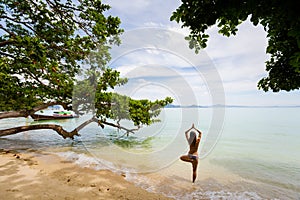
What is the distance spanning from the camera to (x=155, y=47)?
1120 cm

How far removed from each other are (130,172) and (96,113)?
16.2 ft

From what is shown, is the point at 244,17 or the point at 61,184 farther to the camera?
the point at 61,184

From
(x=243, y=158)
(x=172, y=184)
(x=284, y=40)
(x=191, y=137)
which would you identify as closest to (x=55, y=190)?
(x=172, y=184)

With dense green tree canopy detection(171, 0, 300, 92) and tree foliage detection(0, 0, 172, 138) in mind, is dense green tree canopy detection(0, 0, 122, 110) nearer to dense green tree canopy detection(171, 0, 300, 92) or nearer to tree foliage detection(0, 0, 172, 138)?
tree foliage detection(0, 0, 172, 138)

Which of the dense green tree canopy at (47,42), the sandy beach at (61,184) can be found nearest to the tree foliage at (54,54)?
the dense green tree canopy at (47,42)


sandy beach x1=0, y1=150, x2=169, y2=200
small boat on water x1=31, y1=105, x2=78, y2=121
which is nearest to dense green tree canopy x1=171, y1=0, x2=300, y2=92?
sandy beach x1=0, y1=150, x2=169, y2=200

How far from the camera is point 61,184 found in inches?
203

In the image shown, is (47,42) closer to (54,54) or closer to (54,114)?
(54,54)

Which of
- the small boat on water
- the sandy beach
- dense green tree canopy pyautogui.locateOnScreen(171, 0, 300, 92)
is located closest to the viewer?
dense green tree canopy pyautogui.locateOnScreen(171, 0, 300, 92)

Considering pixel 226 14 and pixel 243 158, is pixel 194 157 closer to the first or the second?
pixel 226 14

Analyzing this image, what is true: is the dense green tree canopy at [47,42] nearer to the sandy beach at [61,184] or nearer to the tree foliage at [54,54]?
the tree foliage at [54,54]

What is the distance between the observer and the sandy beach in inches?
173

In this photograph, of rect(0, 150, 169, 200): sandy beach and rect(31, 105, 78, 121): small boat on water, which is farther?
rect(31, 105, 78, 121): small boat on water

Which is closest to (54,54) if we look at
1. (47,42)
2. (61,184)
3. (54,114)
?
(47,42)
